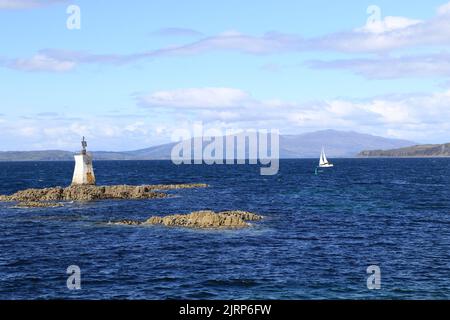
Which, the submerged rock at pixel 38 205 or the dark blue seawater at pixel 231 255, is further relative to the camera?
the submerged rock at pixel 38 205

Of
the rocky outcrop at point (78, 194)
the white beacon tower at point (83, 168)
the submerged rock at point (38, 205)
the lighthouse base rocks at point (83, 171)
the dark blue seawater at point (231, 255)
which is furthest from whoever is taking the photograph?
the lighthouse base rocks at point (83, 171)

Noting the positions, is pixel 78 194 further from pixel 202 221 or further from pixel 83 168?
pixel 202 221

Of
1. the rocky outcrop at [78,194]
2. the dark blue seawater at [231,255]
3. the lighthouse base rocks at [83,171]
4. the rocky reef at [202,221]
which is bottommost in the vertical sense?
the dark blue seawater at [231,255]

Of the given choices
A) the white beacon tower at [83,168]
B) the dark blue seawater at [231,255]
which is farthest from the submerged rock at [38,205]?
the white beacon tower at [83,168]

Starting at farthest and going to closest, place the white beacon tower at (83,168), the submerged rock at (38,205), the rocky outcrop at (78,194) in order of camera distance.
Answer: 1. the white beacon tower at (83,168)
2. the rocky outcrop at (78,194)
3. the submerged rock at (38,205)

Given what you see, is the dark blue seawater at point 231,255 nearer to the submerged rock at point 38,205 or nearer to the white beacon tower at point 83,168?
the submerged rock at point 38,205

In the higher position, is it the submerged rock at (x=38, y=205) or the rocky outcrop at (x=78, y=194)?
the rocky outcrop at (x=78, y=194)

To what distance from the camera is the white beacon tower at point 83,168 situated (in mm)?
89875

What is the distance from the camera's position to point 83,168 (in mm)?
92750

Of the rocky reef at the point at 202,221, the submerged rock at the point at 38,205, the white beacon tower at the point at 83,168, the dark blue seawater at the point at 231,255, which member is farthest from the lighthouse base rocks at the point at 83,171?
the rocky reef at the point at 202,221

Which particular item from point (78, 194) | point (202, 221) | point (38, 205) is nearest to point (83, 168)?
point (78, 194)

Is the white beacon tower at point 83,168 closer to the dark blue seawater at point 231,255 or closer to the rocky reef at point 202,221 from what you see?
the dark blue seawater at point 231,255

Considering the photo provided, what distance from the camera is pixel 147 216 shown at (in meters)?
64.4
